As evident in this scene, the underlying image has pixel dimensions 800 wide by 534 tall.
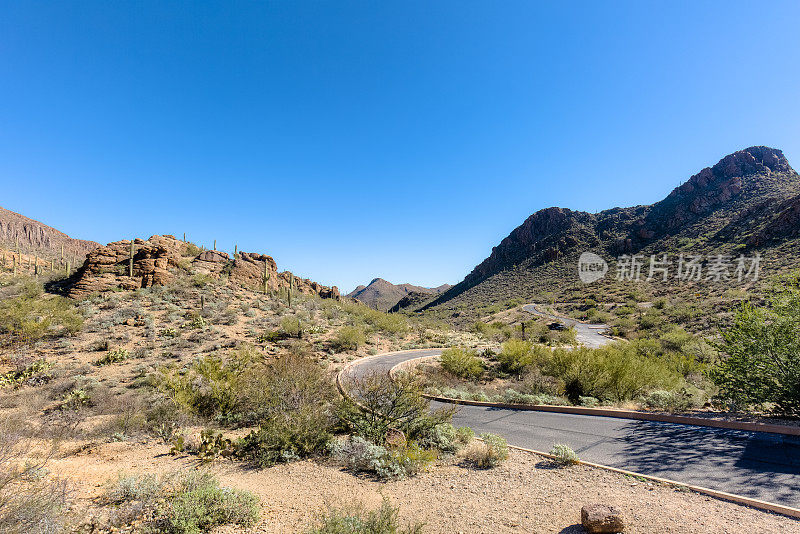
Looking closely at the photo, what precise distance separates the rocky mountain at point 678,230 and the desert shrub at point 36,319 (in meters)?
47.3

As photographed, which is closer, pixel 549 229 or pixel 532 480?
pixel 532 480

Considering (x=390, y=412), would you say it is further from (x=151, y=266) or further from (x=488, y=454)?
(x=151, y=266)

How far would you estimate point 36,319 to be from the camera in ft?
54.9

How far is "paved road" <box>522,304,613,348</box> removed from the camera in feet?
84.8

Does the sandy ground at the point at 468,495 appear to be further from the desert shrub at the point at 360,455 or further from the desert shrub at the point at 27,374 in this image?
the desert shrub at the point at 27,374

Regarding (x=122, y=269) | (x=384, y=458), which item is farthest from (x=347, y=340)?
(x=122, y=269)

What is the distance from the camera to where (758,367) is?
7.43m

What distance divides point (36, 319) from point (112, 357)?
6.31 metres

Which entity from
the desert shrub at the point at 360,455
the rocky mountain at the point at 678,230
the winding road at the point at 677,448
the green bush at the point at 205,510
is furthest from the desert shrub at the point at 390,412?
the rocky mountain at the point at 678,230

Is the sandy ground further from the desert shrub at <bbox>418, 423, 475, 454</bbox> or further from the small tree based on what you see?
the small tree

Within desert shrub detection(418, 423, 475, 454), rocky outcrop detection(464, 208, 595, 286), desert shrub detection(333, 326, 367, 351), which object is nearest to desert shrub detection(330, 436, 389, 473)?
desert shrub detection(418, 423, 475, 454)

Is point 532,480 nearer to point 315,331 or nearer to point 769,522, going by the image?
point 769,522

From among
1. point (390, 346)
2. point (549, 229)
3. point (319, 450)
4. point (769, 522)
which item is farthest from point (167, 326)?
point (549, 229)

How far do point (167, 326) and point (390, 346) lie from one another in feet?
46.4
